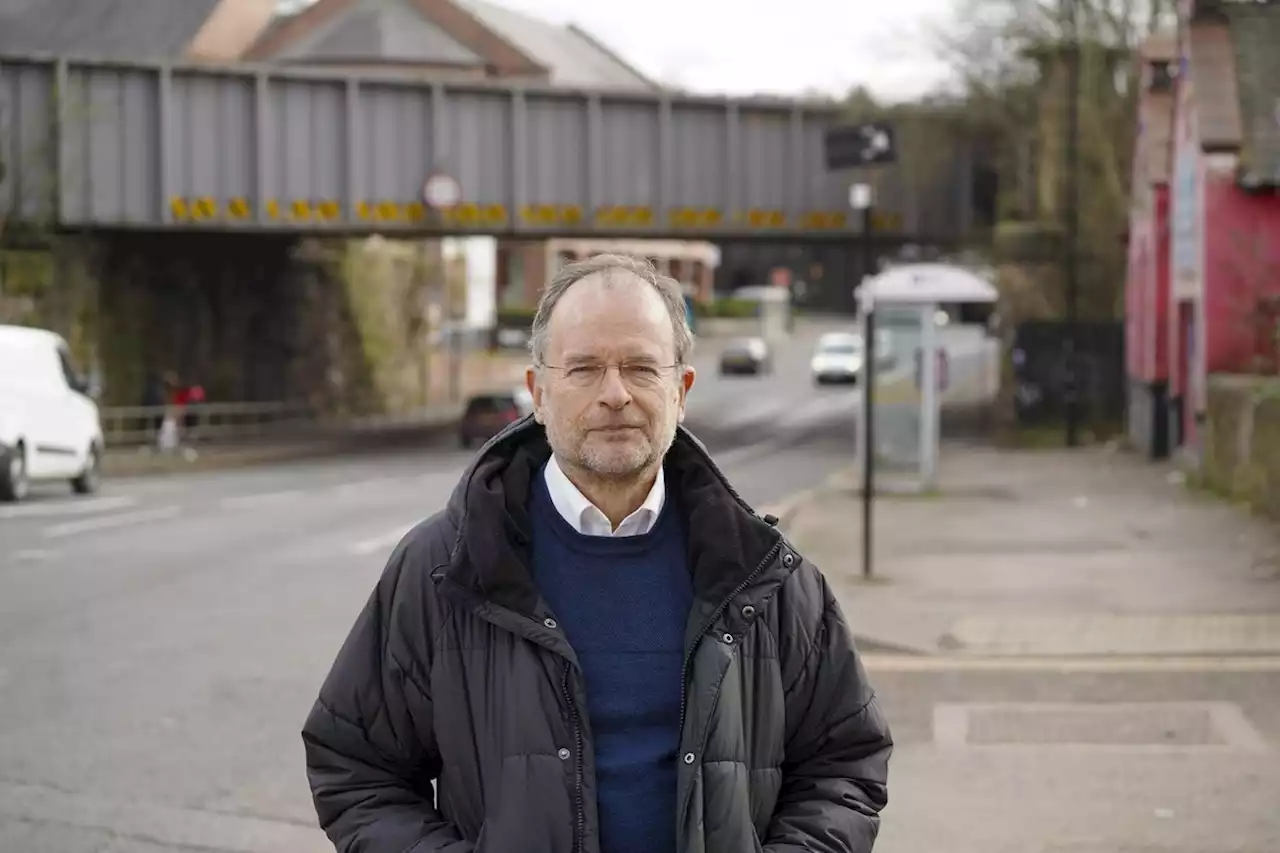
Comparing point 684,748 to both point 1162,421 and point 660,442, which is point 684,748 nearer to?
point 660,442

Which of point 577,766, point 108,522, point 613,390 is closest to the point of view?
point 577,766

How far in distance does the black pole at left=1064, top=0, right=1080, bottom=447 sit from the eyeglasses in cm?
3306

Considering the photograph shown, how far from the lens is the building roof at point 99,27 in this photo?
51.7 m

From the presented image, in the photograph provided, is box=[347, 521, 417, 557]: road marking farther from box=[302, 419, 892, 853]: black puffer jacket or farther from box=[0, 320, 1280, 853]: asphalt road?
box=[302, 419, 892, 853]: black puffer jacket

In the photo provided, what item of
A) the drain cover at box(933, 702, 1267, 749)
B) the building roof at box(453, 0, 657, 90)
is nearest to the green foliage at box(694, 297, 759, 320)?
the building roof at box(453, 0, 657, 90)

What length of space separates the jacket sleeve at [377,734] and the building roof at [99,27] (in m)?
47.5

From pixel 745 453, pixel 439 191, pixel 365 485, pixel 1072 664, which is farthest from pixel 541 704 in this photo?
pixel 745 453

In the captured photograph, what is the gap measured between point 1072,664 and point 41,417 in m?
16.8

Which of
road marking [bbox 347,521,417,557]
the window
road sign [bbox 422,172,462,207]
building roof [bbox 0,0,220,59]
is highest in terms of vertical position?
building roof [bbox 0,0,220,59]

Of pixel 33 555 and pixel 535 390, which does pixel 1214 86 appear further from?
pixel 535 390

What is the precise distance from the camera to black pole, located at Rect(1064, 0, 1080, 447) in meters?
36.6

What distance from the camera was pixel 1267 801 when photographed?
347 inches

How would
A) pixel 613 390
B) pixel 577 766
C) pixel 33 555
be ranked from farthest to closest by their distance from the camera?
pixel 33 555 < pixel 613 390 < pixel 577 766

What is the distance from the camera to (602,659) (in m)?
3.78
